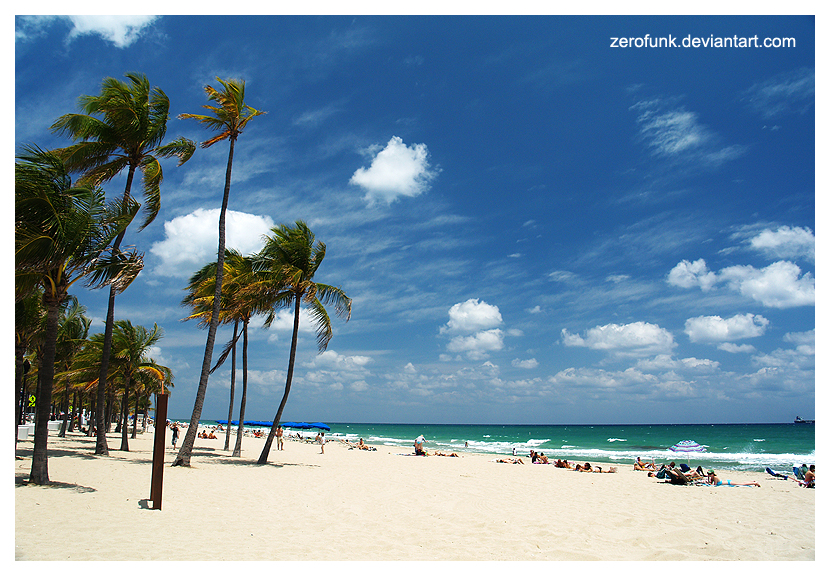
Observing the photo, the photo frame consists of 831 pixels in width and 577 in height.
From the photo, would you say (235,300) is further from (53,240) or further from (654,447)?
(654,447)

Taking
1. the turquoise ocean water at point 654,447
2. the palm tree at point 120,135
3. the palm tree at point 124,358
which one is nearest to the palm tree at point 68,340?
the palm tree at point 124,358

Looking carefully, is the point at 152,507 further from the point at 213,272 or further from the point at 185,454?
the point at 213,272

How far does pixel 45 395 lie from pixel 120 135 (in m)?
7.87

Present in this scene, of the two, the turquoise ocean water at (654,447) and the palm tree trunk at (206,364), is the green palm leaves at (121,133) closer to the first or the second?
the palm tree trunk at (206,364)

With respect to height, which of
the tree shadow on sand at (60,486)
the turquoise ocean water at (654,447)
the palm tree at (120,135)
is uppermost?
the palm tree at (120,135)

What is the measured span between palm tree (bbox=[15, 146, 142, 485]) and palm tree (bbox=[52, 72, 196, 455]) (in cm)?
373

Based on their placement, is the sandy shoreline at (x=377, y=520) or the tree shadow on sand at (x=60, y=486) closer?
the sandy shoreline at (x=377, y=520)

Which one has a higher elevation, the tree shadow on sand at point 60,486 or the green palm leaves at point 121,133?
the green palm leaves at point 121,133

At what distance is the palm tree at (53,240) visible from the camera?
718 centimetres

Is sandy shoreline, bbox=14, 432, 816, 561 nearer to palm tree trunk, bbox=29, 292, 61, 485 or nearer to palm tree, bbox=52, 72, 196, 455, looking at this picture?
palm tree trunk, bbox=29, 292, 61, 485

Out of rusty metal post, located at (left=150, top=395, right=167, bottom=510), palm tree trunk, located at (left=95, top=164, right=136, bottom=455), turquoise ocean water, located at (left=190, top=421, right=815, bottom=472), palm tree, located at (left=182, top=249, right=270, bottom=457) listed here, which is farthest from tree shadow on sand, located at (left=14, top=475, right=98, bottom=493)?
turquoise ocean water, located at (left=190, top=421, right=815, bottom=472)

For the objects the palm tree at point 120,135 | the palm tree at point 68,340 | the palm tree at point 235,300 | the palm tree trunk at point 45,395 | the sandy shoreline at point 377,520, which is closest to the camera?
the sandy shoreline at point 377,520

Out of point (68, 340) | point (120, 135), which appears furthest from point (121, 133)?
point (68, 340)
